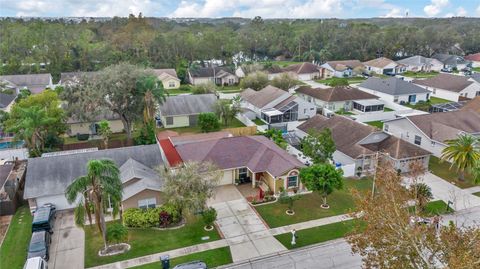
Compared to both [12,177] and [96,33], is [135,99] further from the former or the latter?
[96,33]

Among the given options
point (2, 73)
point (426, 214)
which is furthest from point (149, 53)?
point (426, 214)

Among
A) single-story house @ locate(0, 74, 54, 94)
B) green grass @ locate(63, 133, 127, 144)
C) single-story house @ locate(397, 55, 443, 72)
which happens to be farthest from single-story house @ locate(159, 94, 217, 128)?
single-story house @ locate(397, 55, 443, 72)

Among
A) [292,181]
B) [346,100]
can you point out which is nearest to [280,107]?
[346,100]

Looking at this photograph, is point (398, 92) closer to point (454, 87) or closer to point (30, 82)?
point (454, 87)

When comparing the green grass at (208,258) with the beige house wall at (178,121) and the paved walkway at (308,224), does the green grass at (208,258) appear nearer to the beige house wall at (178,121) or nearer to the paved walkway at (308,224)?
the paved walkway at (308,224)

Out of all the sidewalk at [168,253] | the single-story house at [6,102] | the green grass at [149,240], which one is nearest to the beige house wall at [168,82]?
the single-story house at [6,102]
